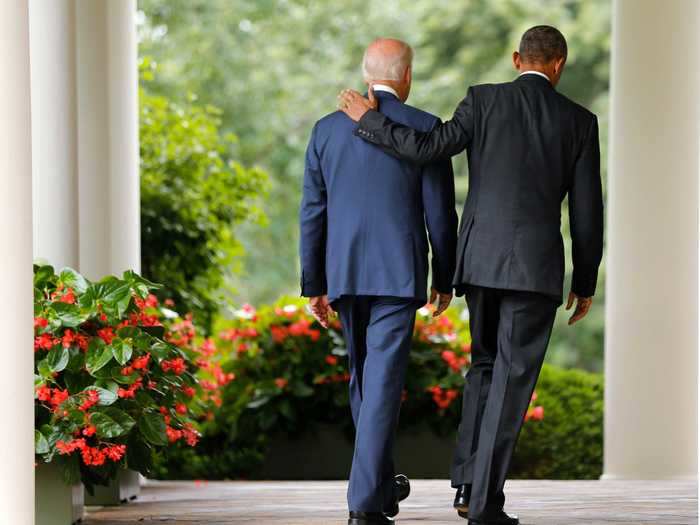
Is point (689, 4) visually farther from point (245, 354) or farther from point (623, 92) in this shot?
point (245, 354)

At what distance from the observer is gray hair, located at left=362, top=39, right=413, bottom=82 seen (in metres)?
4.73

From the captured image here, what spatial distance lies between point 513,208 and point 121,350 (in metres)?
1.55

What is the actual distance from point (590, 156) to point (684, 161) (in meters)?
3.08

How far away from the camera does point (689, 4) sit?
7352 mm

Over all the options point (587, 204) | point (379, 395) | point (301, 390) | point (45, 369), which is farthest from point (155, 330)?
point (301, 390)

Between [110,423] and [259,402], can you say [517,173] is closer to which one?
[110,423]

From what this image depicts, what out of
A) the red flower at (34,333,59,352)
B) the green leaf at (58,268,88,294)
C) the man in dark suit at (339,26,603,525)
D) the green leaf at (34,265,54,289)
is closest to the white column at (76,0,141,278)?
the green leaf at (34,265,54,289)

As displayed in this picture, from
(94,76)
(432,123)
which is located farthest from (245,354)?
(432,123)

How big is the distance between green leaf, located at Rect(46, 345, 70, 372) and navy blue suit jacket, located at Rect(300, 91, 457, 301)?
1024mm

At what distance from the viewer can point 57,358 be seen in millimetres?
4793

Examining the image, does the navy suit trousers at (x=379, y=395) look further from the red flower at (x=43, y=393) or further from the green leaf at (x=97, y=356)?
the red flower at (x=43, y=393)

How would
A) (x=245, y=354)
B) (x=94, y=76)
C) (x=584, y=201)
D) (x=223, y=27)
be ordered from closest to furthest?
(x=584, y=201) < (x=94, y=76) < (x=245, y=354) < (x=223, y=27)

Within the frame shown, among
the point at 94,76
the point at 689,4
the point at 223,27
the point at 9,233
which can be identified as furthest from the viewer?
the point at 223,27

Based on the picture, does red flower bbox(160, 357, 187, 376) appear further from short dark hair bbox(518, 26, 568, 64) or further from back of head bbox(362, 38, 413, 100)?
short dark hair bbox(518, 26, 568, 64)
